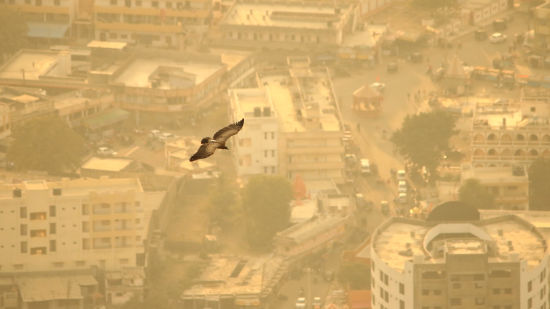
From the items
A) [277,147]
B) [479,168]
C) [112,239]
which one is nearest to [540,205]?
[479,168]

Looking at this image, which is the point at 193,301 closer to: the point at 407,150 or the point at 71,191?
the point at 71,191

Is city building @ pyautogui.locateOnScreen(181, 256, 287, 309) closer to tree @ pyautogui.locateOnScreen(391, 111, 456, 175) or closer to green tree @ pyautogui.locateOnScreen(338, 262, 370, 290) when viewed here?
green tree @ pyautogui.locateOnScreen(338, 262, 370, 290)

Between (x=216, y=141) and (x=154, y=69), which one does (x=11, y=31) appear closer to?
(x=154, y=69)

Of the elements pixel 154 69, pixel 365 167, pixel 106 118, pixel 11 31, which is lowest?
pixel 365 167

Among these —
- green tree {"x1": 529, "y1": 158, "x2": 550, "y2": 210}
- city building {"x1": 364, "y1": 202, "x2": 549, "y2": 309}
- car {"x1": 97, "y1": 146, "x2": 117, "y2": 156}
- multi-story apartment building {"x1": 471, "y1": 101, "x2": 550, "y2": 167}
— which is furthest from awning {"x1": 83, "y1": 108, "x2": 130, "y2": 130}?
city building {"x1": 364, "y1": 202, "x2": 549, "y2": 309}

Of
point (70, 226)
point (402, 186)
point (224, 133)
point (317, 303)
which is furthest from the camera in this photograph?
point (402, 186)

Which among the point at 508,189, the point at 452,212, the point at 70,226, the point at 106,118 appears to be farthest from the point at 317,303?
the point at 106,118

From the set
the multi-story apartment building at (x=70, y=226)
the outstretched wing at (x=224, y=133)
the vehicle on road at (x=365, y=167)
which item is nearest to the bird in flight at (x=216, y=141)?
the outstretched wing at (x=224, y=133)
